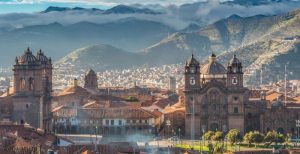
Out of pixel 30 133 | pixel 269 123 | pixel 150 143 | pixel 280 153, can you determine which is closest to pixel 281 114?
pixel 269 123

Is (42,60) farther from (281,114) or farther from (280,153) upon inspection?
(280,153)

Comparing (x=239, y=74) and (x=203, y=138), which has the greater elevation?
(x=239, y=74)

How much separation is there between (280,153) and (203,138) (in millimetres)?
20303

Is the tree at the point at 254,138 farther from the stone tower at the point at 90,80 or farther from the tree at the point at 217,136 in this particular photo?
the stone tower at the point at 90,80

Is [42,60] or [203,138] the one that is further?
[42,60]

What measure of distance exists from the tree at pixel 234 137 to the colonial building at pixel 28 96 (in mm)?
20865

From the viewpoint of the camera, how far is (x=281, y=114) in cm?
11056

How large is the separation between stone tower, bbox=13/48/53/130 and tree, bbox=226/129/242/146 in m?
20.9

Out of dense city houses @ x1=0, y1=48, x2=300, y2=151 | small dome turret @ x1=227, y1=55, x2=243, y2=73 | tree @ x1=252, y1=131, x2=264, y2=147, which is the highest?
small dome turret @ x1=227, y1=55, x2=243, y2=73

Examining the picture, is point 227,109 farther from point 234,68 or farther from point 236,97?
point 234,68

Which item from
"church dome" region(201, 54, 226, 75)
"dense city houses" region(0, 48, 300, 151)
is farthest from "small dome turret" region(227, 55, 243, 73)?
"church dome" region(201, 54, 226, 75)

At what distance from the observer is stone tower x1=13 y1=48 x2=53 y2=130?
327 ft

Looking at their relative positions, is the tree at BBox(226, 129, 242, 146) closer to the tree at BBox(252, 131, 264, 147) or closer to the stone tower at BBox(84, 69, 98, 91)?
the tree at BBox(252, 131, 264, 147)

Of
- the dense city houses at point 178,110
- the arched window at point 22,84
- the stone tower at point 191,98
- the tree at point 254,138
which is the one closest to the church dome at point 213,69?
the dense city houses at point 178,110
